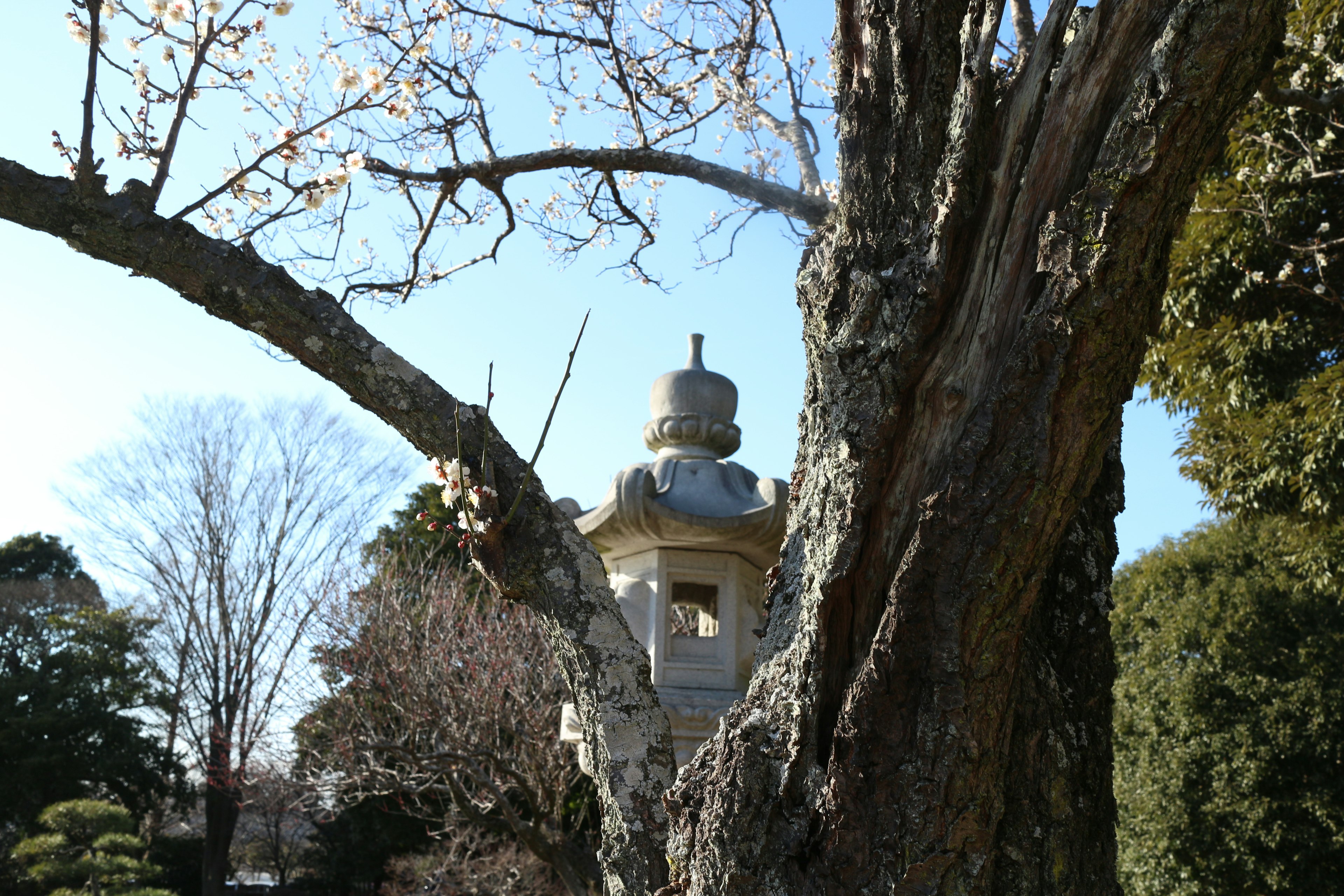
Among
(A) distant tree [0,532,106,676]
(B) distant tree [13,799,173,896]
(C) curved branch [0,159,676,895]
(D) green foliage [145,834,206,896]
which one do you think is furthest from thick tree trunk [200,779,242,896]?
(C) curved branch [0,159,676,895]

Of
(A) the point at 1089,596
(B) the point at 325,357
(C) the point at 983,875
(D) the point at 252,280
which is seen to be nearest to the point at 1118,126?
(A) the point at 1089,596

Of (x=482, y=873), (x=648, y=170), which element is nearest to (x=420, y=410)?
(x=648, y=170)

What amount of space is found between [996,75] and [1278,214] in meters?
4.57

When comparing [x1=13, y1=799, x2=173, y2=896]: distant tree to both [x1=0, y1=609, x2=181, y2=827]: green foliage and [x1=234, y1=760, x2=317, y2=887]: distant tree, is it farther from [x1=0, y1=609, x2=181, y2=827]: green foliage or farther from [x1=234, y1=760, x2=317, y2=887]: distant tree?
[x1=0, y1=609, x2=181, y2=827]: green foliage

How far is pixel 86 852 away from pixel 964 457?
790 centimetres

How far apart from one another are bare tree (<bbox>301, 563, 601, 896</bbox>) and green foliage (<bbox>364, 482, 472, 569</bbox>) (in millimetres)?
521

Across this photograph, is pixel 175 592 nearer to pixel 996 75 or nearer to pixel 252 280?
pixel 252 280

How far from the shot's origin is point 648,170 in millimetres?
3184

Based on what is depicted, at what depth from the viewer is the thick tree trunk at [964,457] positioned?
1.26m

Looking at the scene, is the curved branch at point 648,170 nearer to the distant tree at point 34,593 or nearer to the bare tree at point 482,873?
the bare tree at point 482,873

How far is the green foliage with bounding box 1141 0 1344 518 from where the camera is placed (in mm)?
4664

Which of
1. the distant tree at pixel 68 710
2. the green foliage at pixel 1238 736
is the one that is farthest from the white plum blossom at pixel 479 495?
the distant tree at pixel 68 710

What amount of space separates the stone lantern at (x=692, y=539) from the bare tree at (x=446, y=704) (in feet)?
9.18

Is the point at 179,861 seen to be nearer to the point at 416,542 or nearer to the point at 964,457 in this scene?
the point at 416,542
